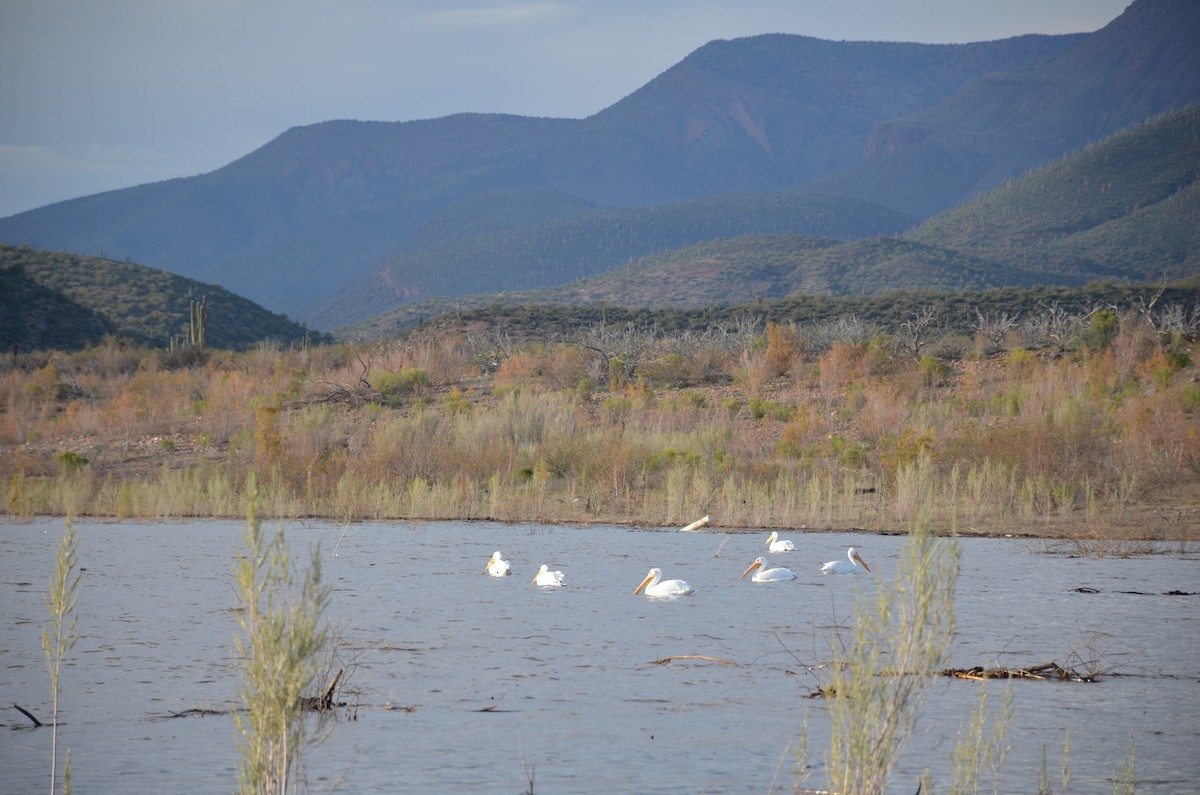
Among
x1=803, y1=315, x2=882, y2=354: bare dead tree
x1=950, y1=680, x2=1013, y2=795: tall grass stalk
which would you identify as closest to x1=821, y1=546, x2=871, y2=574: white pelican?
x1=950, y1=680, x2=1013, y2=795: tall grass stalk

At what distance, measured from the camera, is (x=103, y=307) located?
60.6 metres

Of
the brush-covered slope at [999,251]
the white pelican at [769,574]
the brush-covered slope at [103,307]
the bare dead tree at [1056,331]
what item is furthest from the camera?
the brush-covered slope at [999,251]

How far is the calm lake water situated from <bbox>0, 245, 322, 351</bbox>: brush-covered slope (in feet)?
134

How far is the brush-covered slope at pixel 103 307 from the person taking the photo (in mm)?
54188

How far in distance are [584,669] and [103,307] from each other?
55.9 metres

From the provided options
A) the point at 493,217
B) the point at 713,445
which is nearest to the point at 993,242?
the point at 713,445

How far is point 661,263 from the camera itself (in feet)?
286

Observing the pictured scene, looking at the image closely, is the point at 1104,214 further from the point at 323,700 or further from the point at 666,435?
the point at 323,700

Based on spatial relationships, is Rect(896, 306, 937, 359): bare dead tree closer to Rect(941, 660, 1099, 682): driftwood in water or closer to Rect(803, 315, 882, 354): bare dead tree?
Rect(803, 315, 882, 354): bare dead tree

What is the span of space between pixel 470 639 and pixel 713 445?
12678 millimetres

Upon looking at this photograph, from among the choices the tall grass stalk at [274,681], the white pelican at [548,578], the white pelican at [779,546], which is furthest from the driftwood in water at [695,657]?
the white pelican at [779,546]

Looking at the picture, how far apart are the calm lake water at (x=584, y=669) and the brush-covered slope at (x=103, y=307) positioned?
134 feet

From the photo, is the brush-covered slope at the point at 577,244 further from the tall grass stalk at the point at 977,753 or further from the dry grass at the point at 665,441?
the tall grass stalk at the point at 977,753

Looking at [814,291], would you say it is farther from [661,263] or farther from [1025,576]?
[1025,576]
